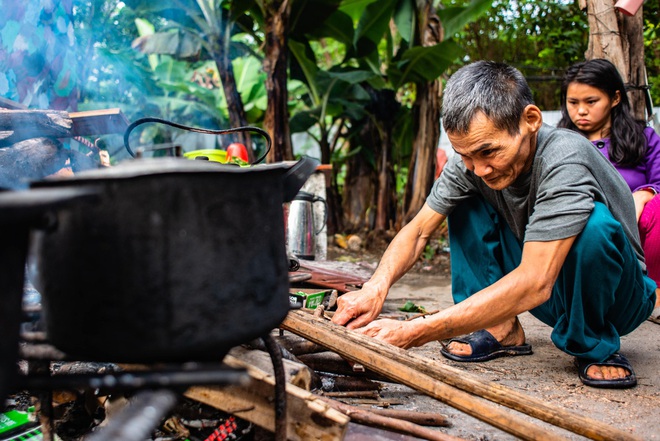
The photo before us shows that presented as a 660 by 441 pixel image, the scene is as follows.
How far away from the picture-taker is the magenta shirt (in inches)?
133

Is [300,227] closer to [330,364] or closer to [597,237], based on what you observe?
[330,364]

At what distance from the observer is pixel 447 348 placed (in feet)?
8.33

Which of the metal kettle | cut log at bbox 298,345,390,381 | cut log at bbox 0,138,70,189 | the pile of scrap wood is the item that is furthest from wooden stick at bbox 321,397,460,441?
the metal kettle

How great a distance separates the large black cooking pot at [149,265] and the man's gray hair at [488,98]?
3.70 feet

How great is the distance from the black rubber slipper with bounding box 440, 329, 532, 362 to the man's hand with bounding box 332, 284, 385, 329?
0.55m

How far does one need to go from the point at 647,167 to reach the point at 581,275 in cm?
177

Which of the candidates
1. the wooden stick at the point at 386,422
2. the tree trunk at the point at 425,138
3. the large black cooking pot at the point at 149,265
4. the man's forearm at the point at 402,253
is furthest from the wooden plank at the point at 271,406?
the tree trunk at the point at 425,138

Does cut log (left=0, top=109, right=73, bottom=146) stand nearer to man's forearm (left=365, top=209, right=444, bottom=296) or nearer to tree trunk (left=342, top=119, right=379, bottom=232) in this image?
man's forearm (left=365, top=209, right=444, bottom=296)

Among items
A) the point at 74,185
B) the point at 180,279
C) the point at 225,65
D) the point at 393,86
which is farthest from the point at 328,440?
the point at 393,86

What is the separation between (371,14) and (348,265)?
138 inches

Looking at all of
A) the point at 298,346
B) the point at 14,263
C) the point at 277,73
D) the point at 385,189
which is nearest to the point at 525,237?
the point at 298,346

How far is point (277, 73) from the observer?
224 inches

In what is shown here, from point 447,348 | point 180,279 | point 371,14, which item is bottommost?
point 447,348

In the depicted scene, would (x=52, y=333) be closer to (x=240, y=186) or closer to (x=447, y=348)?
(x=240, y=186)
